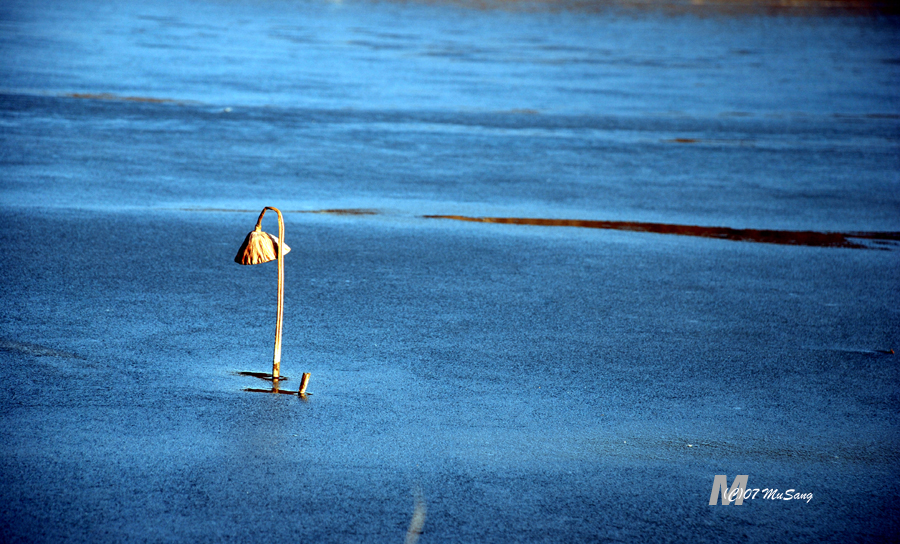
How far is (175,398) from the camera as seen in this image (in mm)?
4371

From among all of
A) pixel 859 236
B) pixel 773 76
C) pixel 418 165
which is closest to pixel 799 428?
pixel 859 236

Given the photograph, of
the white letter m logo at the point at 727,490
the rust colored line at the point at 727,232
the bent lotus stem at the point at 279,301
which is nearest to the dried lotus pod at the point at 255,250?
the bent lotus stem at the point at 279,301

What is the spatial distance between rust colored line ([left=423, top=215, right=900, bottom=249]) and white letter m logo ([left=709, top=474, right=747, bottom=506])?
443 cm

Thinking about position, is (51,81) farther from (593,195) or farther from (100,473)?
(100,473)

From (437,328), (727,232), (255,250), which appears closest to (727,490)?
(437,328)

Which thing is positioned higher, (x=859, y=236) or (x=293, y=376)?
(x=859, y=236)

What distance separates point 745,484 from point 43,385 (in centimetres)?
342

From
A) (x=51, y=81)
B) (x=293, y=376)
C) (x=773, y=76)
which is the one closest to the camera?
(x=293, y=376)

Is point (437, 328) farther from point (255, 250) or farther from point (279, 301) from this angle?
point (255, 250)

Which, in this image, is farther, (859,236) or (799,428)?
(859,236)

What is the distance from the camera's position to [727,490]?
3.77 m

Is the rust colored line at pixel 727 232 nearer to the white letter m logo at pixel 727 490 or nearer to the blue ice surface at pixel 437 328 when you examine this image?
the blue ice surface at pixel 437 328

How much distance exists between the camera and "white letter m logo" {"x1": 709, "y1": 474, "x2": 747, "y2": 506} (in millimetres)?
3713

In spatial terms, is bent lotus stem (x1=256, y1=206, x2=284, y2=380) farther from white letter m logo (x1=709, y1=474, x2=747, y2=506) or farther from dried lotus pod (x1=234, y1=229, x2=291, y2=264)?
white letter m logo (x1=709, y1=474, x2=747, y2=506)
